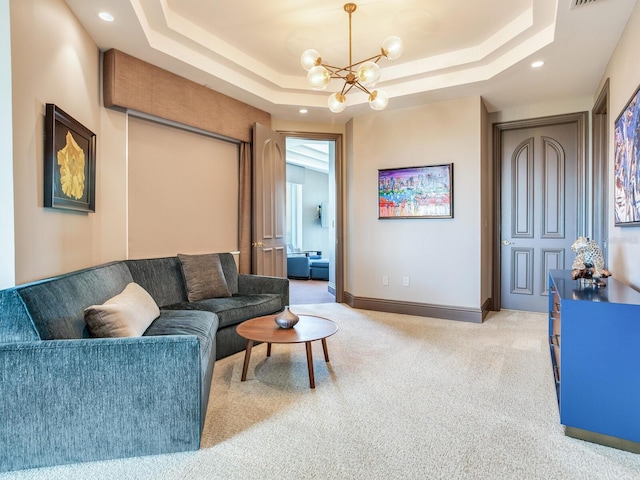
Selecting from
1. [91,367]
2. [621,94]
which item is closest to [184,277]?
[91,367]

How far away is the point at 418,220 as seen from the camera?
4.45 metres

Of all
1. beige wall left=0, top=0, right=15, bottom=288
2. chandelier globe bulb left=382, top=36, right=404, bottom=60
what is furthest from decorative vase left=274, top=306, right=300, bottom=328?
chandelier globe bulb left=382, top=36, right=404, bottom=60

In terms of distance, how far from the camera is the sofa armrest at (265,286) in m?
3.66

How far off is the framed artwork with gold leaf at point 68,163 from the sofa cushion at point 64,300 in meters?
0.51

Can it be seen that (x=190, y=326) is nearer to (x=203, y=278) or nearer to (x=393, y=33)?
(x=203, y=278)

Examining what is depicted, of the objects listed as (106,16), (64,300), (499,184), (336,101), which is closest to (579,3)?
(336,101)

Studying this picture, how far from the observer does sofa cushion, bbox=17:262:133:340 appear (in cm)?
166

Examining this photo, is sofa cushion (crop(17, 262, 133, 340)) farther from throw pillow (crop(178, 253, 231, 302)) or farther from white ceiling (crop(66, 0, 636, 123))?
white ceiling (crop(66, 0, 636, 123))

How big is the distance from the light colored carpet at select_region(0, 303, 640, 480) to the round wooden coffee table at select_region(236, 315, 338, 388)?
0.18 metres

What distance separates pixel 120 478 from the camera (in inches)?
61.4

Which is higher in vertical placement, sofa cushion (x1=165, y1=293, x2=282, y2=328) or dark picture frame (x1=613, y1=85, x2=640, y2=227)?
dark picture frame (x1=613, y1=85, x2=640, y2=227)

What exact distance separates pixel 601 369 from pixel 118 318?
2435 mm

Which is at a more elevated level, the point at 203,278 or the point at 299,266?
the point at 203,278

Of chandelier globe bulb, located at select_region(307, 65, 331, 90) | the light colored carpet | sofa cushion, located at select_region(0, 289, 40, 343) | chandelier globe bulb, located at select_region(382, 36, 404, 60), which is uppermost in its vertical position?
chandelier globe bulb, located at select_region(382, 36, 404, 60)
